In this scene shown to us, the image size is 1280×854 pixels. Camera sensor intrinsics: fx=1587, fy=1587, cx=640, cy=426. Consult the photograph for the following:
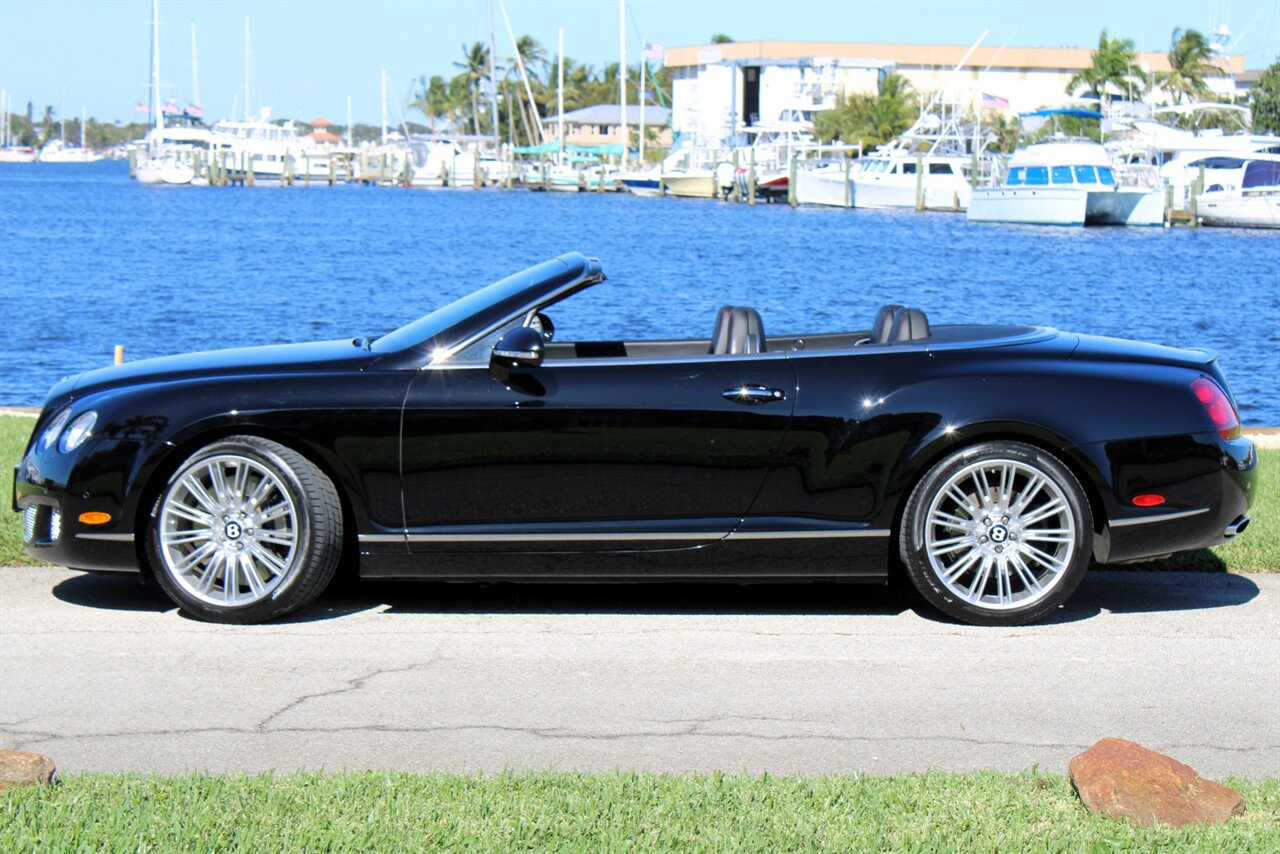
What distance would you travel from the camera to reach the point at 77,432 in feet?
20.9

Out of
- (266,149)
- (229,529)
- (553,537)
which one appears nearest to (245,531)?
(229,529)

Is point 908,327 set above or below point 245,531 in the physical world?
→ above

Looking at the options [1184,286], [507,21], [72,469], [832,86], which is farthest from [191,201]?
[72,469]

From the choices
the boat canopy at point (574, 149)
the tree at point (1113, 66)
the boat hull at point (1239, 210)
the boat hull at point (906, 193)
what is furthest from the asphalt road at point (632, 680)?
the boat canopy at point (574, 149)

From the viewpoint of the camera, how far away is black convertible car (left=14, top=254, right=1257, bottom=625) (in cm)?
625

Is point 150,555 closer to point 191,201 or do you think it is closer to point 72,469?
point 72,469

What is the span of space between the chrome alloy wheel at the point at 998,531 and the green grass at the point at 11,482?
4127 mm

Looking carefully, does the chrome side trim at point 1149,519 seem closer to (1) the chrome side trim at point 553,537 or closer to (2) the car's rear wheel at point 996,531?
(2) the car's rear wheel at point 996,531

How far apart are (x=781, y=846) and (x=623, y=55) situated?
9757cm

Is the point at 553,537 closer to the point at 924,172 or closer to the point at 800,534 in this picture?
the point at 800,534

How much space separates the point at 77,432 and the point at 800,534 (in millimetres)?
2920

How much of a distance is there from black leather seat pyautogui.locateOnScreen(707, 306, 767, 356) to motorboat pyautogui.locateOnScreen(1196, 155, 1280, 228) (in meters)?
57.0

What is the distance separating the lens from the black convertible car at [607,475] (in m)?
6.25

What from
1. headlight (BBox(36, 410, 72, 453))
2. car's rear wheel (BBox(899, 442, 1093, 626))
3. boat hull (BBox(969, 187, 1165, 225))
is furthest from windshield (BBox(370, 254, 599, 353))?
boat hull (BBox(969, 187, 1165, 225))
